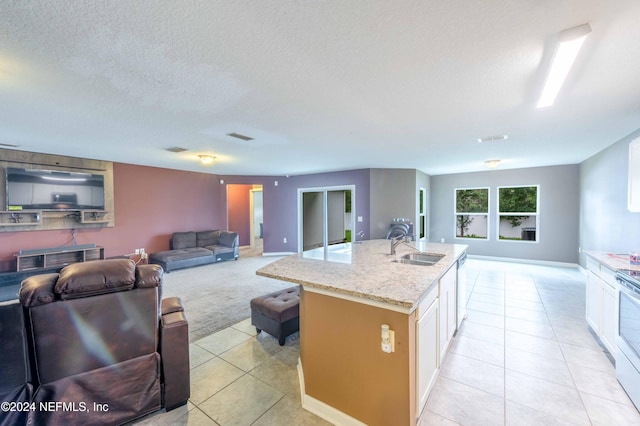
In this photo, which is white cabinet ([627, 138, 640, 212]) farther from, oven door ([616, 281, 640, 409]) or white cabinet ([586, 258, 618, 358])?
oven door ([616, 281, 640, 409])

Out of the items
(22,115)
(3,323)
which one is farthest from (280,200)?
(3,323)

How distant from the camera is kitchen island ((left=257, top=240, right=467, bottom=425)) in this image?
1.48m

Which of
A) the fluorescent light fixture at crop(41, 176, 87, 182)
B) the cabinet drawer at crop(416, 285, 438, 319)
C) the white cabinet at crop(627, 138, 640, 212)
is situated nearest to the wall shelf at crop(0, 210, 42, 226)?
the fluorescent light fixture at crop(41, 176, 87, 182)

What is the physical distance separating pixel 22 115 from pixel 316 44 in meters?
3.36

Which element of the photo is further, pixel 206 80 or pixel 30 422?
pixel 206 80

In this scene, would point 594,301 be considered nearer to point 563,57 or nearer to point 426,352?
point 426,352

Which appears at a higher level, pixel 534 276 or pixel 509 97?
pixel 509 97

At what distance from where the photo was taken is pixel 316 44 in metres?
1.57

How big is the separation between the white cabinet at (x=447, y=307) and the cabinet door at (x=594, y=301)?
4.62ft

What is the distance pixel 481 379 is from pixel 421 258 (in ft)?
3.96

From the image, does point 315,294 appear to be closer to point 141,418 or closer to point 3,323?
point 141,418

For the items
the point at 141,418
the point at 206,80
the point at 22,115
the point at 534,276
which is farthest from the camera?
the point at 534,276

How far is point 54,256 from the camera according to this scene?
4578 millimetres

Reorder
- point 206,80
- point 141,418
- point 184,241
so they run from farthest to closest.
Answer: point 184,241 < point 206,80 < point 141,418
